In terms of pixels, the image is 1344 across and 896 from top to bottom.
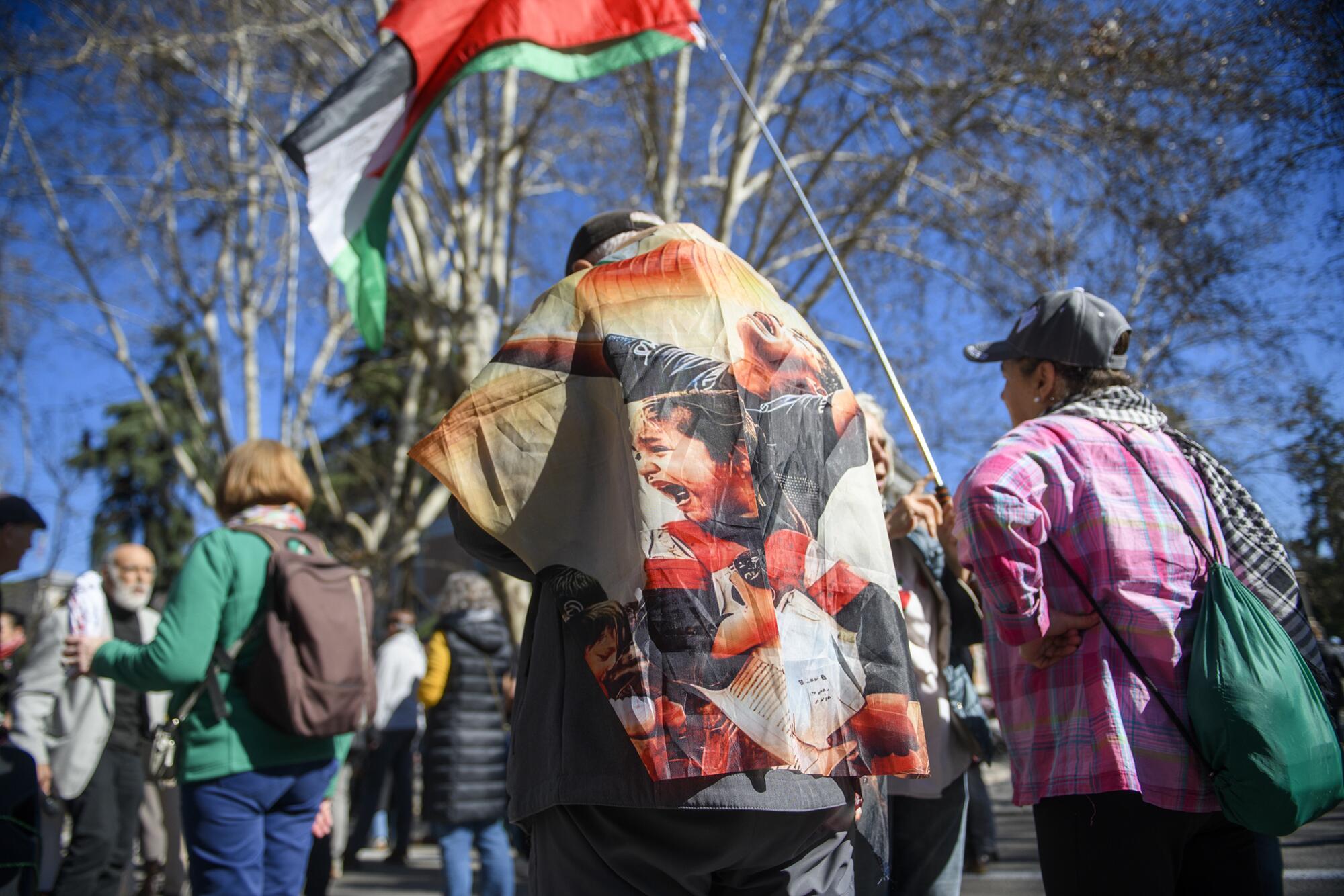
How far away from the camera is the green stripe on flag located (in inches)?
226

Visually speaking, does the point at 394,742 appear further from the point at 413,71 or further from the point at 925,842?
the point at 925,842

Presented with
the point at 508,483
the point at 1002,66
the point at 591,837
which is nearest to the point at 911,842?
the point at 591,837

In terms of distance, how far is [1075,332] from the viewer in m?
2.60

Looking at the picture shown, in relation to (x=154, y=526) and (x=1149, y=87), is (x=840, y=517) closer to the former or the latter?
(x=1149, y=87)

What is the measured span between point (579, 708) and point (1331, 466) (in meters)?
5.49

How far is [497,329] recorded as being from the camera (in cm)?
1118

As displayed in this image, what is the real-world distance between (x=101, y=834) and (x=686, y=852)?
15.0 ft

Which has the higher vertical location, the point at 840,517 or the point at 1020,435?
the point at 1020,435

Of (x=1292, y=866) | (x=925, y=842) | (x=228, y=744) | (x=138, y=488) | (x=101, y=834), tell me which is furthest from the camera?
(x=138, y=488)

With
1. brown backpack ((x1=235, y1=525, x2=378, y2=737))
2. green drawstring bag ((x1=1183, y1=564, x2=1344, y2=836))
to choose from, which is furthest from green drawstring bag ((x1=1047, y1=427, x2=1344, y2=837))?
brown backpack ((x1=235, y1=525, x2=378, y2=737))

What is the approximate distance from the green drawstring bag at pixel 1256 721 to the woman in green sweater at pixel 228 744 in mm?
2516

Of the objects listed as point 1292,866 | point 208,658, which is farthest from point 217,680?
point 1292,866

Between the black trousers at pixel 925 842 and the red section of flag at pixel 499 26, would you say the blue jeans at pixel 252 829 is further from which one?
the red section of flag at pixel 499 26

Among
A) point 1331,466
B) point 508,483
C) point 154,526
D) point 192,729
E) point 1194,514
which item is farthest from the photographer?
point 154,526
